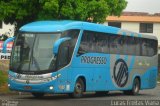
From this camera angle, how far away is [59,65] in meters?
22.2

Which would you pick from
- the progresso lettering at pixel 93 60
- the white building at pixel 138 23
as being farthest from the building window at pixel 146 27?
the progresso lettering at pixel 93 60

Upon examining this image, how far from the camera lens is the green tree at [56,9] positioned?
1178 inches

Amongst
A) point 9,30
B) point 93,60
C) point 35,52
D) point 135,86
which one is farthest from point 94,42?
point 9,30

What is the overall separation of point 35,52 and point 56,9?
308 inches

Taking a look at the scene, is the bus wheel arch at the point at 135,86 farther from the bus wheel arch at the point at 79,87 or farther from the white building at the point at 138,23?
the white building at the point at 138,23

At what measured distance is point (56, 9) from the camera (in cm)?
2972

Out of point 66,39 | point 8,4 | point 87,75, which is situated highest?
point 8,4

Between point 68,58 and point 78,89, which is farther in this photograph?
point 78,89

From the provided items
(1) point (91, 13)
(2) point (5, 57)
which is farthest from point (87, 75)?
(2) point (5, 57)

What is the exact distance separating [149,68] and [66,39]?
10.2m

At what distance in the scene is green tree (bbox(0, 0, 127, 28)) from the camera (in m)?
29.9

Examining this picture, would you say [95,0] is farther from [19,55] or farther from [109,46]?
[19,55]

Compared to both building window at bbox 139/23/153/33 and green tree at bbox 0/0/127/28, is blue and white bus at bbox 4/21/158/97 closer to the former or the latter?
green tree at bbox 0/0/127/28

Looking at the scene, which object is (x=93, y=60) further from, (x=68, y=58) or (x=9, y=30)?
(x=9, y=30)
